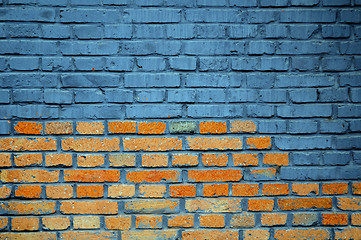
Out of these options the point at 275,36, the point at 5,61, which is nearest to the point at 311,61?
the point at 275,36

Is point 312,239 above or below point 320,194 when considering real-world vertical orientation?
below

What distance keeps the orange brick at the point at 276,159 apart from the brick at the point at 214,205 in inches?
11.1

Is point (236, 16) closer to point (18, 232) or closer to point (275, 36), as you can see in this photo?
point (275, 36)

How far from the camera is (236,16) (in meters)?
1.57

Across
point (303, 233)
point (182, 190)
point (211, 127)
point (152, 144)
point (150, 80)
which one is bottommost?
point (303, 233)

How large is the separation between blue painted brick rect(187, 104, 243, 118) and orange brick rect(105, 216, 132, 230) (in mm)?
698

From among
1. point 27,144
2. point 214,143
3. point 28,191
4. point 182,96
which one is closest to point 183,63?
point 182,96

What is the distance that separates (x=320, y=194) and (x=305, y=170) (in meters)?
0.17

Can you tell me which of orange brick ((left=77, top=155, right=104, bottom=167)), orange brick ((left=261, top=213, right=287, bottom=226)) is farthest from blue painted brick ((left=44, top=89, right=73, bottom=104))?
orange brick ((left=261, top=213, right=287, bottom=226))

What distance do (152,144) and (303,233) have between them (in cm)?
102

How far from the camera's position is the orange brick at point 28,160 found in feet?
5.07

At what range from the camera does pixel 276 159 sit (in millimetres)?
1604

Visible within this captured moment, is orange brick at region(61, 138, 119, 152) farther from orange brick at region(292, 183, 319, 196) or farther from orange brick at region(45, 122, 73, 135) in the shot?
orange brick at region(292, 183, 319, 196)

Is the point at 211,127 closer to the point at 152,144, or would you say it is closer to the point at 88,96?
the point at 152,144
